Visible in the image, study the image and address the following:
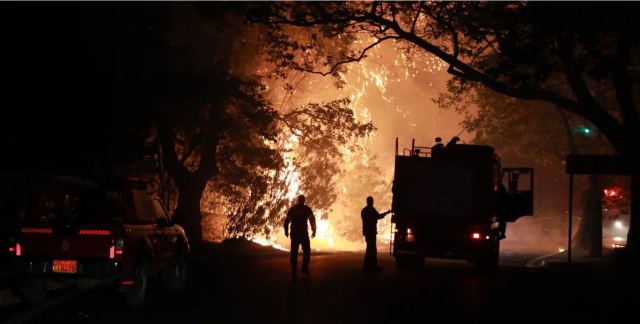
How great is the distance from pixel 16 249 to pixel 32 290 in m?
1.21

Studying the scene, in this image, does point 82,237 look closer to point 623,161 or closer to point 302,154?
point 623,161

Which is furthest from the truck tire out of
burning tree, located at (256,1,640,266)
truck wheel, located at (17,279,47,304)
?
truck wheel, located at (17,279,47,304)

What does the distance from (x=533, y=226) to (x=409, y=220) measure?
6178cm

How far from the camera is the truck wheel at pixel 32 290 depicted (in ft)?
48.2

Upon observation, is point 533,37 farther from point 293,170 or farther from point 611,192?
point 611,192

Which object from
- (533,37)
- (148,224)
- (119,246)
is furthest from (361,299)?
(533,37)

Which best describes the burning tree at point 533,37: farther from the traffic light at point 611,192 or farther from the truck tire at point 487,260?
the traffic light at point 611,192

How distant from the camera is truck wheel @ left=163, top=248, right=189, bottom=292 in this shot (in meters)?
17.4

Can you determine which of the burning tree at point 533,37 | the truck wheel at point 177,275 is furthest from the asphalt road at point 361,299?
the burning tree at point 533,37

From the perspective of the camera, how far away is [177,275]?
17578 mm

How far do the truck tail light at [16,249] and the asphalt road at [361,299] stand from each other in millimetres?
924

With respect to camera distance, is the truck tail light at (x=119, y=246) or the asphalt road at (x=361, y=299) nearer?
the asphalt road at (x=361, y=299)

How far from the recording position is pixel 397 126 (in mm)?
123750

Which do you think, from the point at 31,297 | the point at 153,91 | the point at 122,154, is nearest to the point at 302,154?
the point at 153,91
